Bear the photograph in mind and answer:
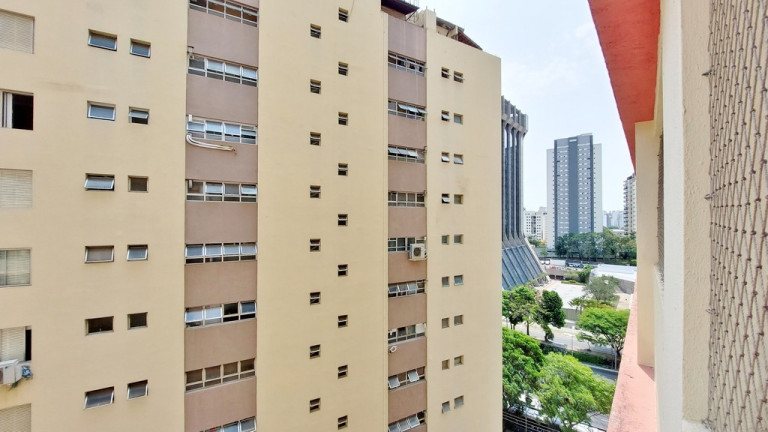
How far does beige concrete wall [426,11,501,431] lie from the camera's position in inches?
335

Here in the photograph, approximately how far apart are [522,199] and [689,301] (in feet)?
138

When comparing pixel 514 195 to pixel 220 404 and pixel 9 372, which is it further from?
pixel 9 372

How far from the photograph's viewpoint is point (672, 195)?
1.57m

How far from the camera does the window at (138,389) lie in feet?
17.3

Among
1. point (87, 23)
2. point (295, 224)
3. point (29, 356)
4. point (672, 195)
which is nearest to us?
point (672, 195)

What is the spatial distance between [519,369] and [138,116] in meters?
16.2

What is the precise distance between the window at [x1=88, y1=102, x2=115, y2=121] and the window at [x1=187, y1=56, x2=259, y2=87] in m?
1.47

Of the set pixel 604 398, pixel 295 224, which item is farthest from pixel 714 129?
A: pixel 604 398

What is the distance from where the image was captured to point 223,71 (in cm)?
614

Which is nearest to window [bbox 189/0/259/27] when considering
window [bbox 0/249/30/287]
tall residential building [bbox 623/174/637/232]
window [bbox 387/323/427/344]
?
window [bbox 0/249/30/287]

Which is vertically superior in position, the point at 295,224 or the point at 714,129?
the point at 714,129

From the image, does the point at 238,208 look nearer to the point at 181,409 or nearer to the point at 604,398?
the point at 181,409

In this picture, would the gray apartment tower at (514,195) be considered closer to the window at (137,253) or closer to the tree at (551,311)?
the tree at (551,311)

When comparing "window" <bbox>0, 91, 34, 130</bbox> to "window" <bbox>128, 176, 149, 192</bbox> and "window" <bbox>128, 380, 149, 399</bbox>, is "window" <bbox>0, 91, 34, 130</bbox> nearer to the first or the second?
"window" <bbox>128, 176, 149, 192</bbox>
